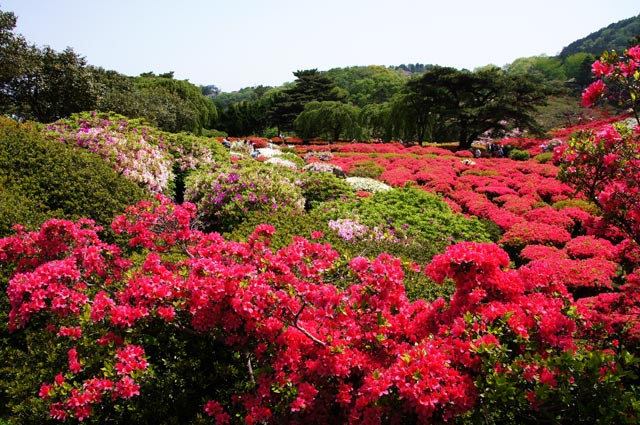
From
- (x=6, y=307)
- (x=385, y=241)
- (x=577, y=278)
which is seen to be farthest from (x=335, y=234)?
(x=6, y=307)

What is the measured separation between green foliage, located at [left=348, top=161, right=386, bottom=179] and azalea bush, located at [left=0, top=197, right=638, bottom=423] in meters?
12.7

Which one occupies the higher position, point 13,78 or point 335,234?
point 13,78

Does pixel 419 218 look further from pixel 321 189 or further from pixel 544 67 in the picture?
pixel 544 67

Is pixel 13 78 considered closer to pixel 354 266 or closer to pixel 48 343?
pixel 48 343

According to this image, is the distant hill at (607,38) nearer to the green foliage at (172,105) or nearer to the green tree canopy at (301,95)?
the green tree canopy at (301,95)

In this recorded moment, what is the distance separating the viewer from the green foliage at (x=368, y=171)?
1582 cm

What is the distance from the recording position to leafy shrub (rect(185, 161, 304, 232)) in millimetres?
8172

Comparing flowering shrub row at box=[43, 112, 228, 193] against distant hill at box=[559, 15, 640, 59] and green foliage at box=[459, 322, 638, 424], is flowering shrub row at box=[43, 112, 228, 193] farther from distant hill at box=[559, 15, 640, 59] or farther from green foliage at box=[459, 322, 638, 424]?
distant hill at box=[559, 15, 640, 59]

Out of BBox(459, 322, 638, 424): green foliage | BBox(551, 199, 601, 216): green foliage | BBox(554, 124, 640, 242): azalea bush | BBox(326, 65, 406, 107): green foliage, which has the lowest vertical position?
BBox(551, 199, 601, 216): green foliage

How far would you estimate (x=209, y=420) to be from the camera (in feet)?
10.2

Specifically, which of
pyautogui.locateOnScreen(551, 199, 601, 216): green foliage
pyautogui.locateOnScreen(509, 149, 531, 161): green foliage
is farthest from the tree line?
pyautogui.locateOnScreen(551, 199, 601, 216): green foliage

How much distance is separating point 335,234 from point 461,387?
16.8 feet

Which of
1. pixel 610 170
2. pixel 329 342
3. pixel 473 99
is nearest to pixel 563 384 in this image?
pixel 329 342

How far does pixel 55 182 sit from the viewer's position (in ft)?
20.3
